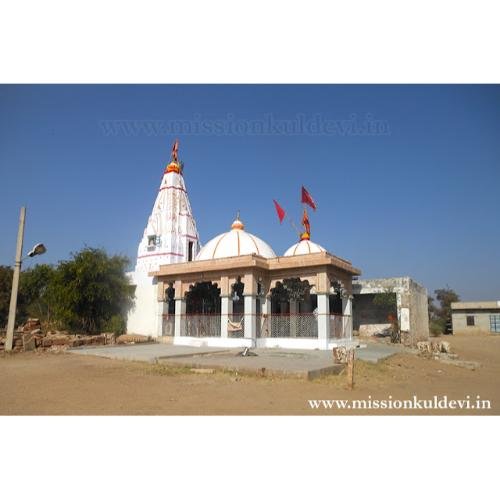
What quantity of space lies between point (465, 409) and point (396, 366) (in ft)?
19.4

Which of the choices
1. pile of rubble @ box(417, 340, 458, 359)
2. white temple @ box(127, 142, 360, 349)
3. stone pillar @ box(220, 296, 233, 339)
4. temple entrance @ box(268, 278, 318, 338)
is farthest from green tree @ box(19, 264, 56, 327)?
pile of rubble @ box(417, 340, 458, 359)

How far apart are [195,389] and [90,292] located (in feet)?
45.9

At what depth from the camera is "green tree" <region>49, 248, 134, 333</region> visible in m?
20.0

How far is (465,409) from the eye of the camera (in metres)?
6.62

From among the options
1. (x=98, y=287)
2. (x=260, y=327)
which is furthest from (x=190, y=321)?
(x=98, y=287)

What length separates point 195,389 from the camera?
7805 millimetres

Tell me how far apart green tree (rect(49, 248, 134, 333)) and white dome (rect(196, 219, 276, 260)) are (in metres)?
4.64

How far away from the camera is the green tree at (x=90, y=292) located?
20031 mm

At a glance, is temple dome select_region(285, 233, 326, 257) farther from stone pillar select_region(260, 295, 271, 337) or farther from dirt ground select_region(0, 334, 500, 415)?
dirt ground select_region(0, 334, 500, 415)

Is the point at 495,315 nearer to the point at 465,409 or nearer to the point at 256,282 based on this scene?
the point at 256,282

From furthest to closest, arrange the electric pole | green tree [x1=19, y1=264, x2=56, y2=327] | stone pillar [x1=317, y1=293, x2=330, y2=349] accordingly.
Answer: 1. green tree [x1=19, y1=264, x2=56, y2=327]
2. stone pillar [x1=317, y1=293, x2=330, y2=349]
3. the electric pole

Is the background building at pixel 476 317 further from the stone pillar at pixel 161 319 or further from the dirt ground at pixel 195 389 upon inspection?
the stone pillar at pixel 161 319

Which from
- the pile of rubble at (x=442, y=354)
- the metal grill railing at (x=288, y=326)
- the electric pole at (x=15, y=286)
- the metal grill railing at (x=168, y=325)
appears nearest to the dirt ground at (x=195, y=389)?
the pile of rubble at (x=442, y=354)

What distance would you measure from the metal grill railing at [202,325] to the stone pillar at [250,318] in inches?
68.9
